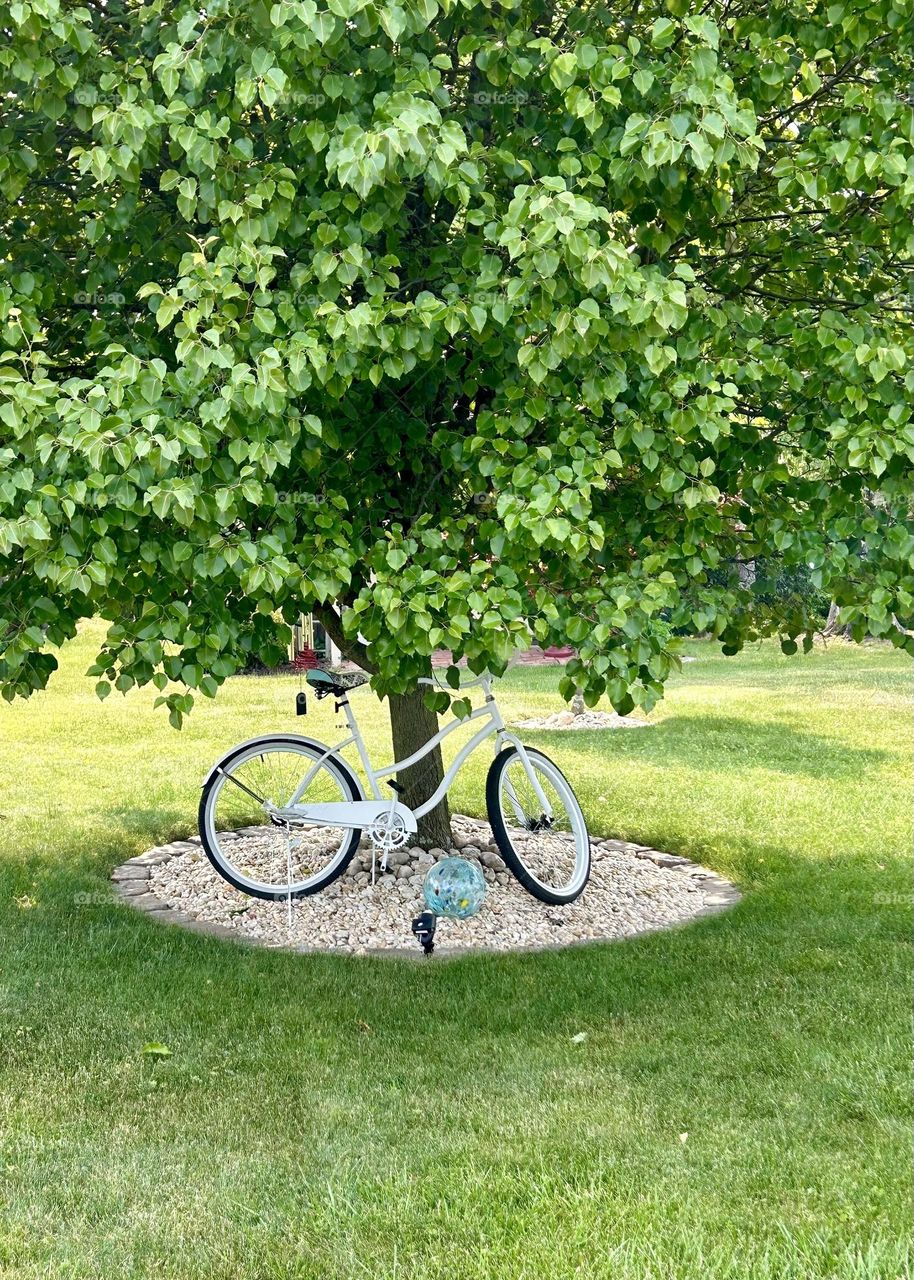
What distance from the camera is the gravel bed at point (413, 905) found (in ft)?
21.1

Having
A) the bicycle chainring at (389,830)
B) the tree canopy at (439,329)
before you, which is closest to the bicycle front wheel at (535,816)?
the bicycle chainring at (389,830)

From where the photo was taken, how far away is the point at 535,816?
6.63m

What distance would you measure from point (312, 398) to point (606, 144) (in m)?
1.37

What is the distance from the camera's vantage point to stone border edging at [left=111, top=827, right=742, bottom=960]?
20.4 ft

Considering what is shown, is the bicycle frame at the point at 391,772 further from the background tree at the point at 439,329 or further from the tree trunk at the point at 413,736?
the background tree at the point at 439,329

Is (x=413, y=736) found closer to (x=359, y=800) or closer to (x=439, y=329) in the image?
(x=359, y=800)

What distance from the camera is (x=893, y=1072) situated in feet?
14.9

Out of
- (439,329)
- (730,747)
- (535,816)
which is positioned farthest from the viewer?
(730,747)

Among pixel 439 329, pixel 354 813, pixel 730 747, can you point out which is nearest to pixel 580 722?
pixel 730 747

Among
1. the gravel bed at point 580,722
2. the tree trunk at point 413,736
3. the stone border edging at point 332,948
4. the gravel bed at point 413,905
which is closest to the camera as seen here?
the stone border edging at point 332,948

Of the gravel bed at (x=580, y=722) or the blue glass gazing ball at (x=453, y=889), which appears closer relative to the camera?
the blue glass gazing ball at (x=453, y=889)

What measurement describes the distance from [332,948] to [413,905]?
0.69 meters

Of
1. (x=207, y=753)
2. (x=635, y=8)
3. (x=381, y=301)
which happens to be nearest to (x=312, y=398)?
(x=381, y=301)

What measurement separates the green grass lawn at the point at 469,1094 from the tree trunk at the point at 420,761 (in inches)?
60.0
